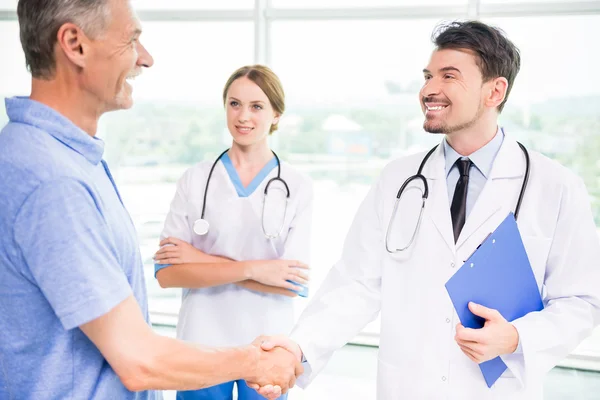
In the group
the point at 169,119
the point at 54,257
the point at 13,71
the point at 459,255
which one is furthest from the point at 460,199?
the point at 13,71

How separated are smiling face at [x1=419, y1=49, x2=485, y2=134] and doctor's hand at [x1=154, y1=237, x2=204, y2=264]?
0.96m

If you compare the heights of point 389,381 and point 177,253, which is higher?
point 177,253

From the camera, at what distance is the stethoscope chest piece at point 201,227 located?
223 centimetres

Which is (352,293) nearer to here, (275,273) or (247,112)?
(275,273)

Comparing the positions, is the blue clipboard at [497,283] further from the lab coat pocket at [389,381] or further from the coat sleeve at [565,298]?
the lab coat pocket at [389,381]

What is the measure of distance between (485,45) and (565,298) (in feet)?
2.41

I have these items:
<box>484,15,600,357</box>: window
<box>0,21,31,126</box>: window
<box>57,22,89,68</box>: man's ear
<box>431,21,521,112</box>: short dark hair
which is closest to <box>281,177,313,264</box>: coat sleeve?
<box>431,21,521,112</box>: short dark hair

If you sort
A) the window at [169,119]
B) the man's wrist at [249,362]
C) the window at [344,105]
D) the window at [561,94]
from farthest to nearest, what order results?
the window at [169,119] → the window at [344,105] → the window at [561,94] → the man's wrist at [249,362]

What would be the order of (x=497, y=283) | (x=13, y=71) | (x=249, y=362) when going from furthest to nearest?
(x=13, y=71) → (x=497, y=283) → (x=249, y=362)

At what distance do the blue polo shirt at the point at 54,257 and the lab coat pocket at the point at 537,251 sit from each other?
993 mm

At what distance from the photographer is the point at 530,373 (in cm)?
151

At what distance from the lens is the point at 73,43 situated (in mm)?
1129

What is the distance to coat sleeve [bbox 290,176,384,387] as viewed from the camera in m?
1.76

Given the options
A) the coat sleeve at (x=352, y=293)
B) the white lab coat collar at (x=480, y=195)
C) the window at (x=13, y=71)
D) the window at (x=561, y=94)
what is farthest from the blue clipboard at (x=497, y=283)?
the window at (x=13, y=71)
